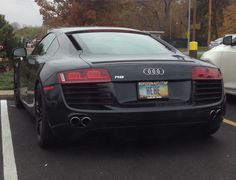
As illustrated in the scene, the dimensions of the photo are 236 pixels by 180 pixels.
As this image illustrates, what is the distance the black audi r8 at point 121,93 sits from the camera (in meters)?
4.52

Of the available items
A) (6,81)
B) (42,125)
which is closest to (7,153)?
(42,125)

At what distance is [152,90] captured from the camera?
15.1ft

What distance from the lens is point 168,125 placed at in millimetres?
4664

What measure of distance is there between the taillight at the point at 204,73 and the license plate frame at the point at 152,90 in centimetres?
36

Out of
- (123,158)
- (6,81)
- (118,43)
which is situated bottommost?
(6,81)

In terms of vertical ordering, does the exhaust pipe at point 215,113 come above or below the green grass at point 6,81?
above

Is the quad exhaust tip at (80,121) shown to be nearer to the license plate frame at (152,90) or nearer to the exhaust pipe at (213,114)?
the license plate frame at (152,90)

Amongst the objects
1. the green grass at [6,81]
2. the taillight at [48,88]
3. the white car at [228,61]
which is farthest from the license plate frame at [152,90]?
the green grass at [6,81]

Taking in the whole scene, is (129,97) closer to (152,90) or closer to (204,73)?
(152,90)

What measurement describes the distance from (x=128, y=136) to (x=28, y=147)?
1171 mm

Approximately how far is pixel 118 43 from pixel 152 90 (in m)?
1.04

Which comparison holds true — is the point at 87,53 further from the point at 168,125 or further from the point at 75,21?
the point at 75,21

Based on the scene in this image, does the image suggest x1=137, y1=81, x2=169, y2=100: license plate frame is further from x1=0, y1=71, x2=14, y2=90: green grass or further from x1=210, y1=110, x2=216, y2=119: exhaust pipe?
→ x1=0, y1=71, x2=14, y2=90: green grass

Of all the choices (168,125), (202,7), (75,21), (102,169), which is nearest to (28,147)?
(102,169)
